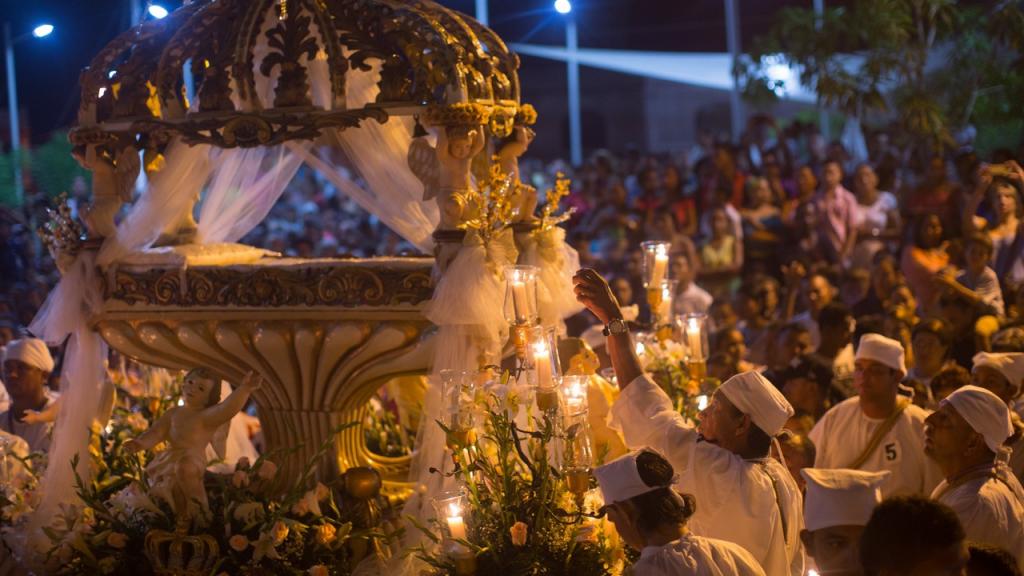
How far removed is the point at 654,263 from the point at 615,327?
132 centimetres

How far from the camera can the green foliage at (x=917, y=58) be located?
41.0 ft

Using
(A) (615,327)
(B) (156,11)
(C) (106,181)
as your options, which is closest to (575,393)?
(A) (615,327)

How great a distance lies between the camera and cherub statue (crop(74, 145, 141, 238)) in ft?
23.6

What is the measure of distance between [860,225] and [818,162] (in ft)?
4.96

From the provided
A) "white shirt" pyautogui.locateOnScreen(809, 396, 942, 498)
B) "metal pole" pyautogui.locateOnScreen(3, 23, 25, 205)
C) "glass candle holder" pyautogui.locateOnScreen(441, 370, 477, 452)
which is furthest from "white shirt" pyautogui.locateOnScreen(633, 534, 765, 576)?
"metal pole" pyautogui.locateOnScreen(3, 23, 25, 205)

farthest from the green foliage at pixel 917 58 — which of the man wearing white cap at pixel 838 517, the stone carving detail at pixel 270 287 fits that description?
the man wearing white cap at pixel 838 517

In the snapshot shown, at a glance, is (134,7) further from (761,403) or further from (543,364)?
(761,403)

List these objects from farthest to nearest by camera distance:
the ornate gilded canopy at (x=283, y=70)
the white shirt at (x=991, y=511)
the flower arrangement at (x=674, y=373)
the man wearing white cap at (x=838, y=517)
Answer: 1. the flower arrangement at (x=674, y=373)
2. the ornate gilded canopy at (x=283, y=70)
3. the white shirt at (x=991, y=511)
4. the man wearing white cap at (x=838, y=517)

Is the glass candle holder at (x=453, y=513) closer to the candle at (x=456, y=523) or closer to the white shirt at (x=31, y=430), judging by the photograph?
the candle at (x=456, y=523)

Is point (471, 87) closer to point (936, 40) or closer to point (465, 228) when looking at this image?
point (465, 228)

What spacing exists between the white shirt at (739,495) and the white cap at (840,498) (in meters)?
0.87

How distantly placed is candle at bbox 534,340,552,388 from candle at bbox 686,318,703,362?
1.38 metres

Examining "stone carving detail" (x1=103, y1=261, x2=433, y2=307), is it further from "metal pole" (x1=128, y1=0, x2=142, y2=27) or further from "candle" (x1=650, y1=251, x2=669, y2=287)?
"metal pole" (x1=128, y1=0, x2=142, y2=27)

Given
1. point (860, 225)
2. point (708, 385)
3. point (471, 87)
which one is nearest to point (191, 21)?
point (471, 87)
